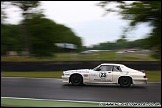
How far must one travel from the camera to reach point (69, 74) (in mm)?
14281

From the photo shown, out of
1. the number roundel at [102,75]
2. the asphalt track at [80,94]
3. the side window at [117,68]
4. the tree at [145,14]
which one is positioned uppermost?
the tree at [145,14]

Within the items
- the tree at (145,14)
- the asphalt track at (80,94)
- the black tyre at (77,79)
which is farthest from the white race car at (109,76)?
the tree at (145,14)

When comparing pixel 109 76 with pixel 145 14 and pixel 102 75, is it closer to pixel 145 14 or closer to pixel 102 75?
pixel 102 75

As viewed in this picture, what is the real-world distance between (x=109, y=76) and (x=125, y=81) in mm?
745

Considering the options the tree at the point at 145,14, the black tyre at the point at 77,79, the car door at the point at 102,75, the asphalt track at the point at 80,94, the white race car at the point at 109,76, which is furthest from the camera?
the tree at the point at 145,14

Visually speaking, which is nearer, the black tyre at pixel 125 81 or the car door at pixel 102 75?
the black tyre at pixel 125 81

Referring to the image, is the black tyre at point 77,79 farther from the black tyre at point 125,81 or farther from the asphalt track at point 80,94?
the black tyre at point 125,81

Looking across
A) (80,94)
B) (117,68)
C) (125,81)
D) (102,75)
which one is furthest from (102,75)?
(80,94)

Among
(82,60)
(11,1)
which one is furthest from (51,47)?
(82,60)

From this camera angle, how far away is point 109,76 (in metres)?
14.0

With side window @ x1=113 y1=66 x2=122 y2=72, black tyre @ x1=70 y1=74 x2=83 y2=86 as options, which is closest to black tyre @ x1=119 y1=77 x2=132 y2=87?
side window @ x1=113 y1=66 x2=122 y2=72

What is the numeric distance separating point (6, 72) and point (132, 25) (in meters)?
9.51

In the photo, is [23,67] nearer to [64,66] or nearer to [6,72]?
[6,72]

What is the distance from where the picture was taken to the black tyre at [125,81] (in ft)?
45.7
